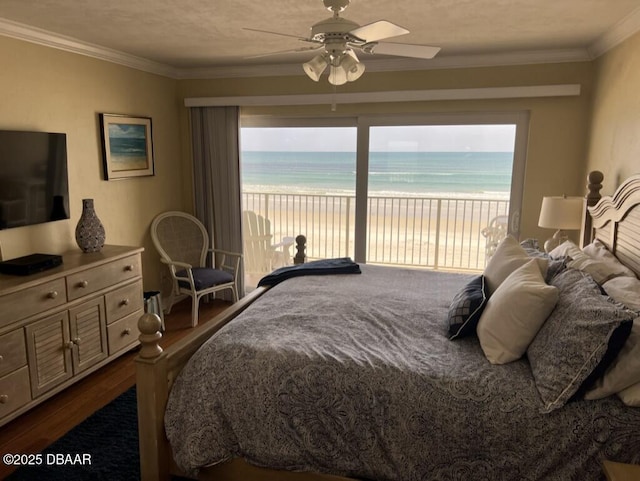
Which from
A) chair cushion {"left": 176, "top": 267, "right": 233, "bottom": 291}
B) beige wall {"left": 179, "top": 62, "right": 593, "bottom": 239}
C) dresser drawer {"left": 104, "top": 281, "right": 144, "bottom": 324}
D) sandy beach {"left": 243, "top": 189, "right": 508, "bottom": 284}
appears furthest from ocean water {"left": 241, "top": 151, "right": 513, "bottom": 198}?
dresser drawer {"left": 104, "top": 281, "right": 144, "bottom": 324}

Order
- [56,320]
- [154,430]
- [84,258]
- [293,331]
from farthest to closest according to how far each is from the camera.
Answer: [84,258] → [56,320] → [293,331] → [154,430]

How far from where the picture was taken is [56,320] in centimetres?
285

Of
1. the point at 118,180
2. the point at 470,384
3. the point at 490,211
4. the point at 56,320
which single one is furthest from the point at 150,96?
the point at 470,384

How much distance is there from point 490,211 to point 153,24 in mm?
3330

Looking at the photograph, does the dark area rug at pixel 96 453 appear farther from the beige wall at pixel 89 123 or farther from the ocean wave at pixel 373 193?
the ocean wave at pixel 373 193

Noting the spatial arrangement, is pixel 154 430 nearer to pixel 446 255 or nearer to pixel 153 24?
pixel 153 24

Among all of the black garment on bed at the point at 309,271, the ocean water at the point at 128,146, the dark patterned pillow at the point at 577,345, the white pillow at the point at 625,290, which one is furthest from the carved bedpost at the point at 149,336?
the ocean water at the point at 128,146

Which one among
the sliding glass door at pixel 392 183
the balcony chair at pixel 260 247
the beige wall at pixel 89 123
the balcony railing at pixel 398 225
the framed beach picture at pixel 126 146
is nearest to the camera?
the beige wall at pixel 89 123

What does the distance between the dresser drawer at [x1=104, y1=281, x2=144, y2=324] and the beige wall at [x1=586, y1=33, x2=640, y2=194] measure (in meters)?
3.60

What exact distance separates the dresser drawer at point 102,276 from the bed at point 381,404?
1317 millimetres

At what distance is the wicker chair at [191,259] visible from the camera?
4.16 meters

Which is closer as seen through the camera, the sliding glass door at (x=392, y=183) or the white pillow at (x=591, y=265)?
the white pillow at (x=591, y=265)

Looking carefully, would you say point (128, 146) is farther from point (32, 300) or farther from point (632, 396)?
point (632, 396)

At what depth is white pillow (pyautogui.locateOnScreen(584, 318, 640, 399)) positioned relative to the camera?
1530mm
